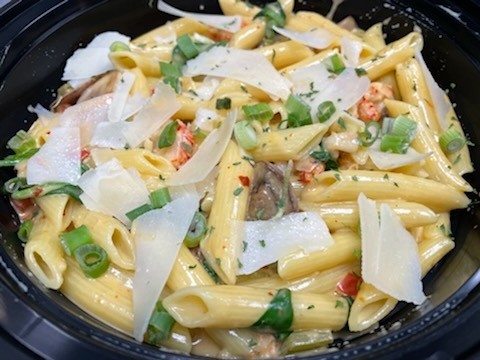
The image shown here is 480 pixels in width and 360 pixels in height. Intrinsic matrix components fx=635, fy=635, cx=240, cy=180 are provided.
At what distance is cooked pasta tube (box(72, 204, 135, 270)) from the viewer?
2.11 m

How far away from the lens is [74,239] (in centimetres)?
212

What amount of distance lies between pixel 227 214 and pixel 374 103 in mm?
908

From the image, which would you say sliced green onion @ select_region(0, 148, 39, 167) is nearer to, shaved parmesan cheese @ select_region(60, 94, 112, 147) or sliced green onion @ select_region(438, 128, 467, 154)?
shaved parmesan cheese @ select_region(60, 94, 112, 147)

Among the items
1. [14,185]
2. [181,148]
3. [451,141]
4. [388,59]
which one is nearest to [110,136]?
[181,148]

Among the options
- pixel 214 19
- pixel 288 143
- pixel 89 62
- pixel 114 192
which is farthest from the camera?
pixel 214 19

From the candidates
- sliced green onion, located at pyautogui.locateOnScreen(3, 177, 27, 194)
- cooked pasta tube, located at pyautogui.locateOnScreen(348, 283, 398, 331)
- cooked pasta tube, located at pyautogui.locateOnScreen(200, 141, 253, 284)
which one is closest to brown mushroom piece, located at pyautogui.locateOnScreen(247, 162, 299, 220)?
cooked pasta tube, located at pyautogui.locateOnScreen(200, 141, 253, 284)

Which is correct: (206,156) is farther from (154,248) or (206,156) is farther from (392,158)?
(392,158)

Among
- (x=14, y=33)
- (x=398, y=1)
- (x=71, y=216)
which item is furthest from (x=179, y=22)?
(x=71, y=216)

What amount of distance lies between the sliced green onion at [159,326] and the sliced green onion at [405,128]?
115 centimetres

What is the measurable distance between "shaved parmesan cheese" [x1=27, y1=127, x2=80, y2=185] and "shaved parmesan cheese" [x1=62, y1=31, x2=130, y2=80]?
43 cm

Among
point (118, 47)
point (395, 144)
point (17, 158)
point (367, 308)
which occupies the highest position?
point (118, 47)

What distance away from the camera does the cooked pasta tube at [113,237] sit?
6.91ft

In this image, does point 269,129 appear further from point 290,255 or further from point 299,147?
point 290,255

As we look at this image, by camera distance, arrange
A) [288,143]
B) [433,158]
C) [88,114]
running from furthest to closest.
→ 1. [88,114]
2. [433,158]
3. [288,143]
